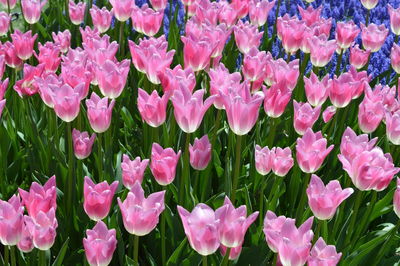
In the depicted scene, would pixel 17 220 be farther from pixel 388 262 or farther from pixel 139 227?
pixel 388 262

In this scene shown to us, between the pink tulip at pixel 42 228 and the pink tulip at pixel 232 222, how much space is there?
0.41m

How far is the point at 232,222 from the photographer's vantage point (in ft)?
5.12

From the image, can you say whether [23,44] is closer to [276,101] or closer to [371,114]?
[276,101]

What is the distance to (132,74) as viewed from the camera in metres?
3.26

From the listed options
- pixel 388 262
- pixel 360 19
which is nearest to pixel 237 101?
pixel 388 262

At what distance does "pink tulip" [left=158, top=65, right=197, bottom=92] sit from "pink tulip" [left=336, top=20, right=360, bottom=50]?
0.96 m

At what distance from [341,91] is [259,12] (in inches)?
38.5

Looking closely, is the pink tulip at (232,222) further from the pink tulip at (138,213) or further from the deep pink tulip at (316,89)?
the deep pink tulip at (316,89)

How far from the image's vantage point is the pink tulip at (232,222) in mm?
1553

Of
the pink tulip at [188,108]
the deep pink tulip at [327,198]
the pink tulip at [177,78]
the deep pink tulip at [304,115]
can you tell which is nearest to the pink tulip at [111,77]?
the pink tulip at [177,78]

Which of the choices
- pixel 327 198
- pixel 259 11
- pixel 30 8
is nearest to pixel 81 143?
pixel 327 198

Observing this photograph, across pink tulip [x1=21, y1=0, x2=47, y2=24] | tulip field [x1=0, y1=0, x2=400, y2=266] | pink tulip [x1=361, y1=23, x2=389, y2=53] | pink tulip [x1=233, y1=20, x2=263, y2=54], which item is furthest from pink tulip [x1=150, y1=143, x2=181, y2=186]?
pink tulip [x1=21, y1=0, x2=47, y2=24]

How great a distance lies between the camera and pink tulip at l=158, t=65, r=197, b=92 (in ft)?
7.32

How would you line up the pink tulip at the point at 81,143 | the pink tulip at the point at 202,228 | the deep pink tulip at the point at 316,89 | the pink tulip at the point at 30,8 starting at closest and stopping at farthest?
the pink tulip at the point at 202,228 → the pink tulip at the point at 81,143 → the deep pink tulip at the point at 316,89 → the pink tulip at the point at 30,8
